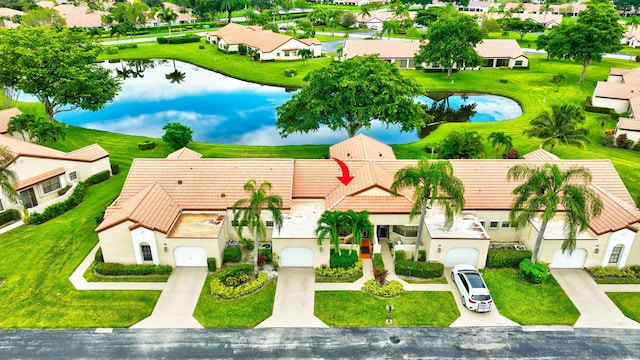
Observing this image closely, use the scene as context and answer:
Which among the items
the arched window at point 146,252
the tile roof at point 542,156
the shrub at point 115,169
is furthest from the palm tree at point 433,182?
the shrub at point 115,169

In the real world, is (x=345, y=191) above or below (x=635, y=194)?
above

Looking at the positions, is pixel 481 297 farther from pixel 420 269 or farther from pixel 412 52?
pixel 412 52

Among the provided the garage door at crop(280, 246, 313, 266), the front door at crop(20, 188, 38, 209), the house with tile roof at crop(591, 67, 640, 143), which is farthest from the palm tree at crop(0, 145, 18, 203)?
the house with tile roof at crop(591, 67, 640, 143)

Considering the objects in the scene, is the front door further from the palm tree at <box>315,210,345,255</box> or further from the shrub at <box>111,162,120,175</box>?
the palm tree at <box>315,210,345,255</box>

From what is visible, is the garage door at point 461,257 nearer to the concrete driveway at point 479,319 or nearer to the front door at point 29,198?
the concrete driveway at point 479,319

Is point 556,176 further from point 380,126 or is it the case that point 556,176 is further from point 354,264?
point 380,126

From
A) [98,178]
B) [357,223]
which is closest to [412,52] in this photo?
[98,178]

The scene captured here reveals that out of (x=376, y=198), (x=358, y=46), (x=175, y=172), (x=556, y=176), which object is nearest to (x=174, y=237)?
(x=175, y=172)
